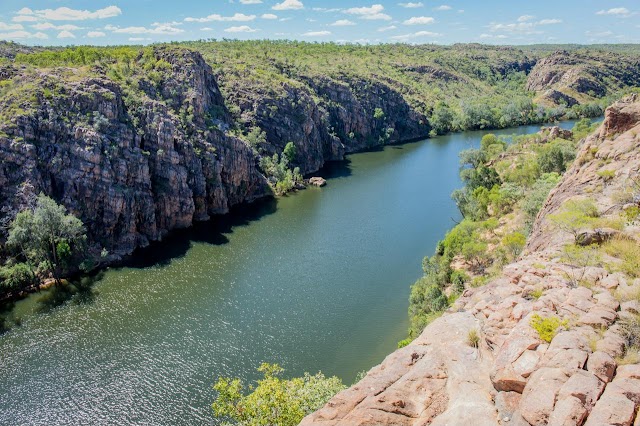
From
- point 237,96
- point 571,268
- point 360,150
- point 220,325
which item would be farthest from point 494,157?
point 571,268

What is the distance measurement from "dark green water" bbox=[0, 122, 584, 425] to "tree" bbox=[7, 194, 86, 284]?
4.93m

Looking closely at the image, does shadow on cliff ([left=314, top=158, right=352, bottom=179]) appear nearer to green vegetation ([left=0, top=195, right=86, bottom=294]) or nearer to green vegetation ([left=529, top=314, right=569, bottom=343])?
green vegetation ([left=0, top=195, right=86, bottom=294])

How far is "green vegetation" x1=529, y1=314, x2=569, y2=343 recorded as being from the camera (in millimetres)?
16484

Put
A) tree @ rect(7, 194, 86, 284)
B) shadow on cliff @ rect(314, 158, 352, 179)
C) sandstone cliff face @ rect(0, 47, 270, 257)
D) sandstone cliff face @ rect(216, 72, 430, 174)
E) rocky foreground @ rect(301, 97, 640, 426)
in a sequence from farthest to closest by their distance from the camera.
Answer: shadow on cliff @ rect(314, 158, 352, 179) → sandstone cliff face @ rect(216, 72, 430, 174) → sandstone cliff face @ rect(0, 47, 270, 257) → tree @ rect(7, 194, 86, 284) → rocky foreground @ rect(301, 97, 640, 426)

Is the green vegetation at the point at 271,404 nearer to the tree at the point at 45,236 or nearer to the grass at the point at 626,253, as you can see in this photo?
the grass at the point at 626,253

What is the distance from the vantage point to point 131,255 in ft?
211

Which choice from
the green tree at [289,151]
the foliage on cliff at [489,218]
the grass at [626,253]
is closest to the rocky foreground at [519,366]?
the grass at [626,253]

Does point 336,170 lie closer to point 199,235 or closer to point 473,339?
point 199,235

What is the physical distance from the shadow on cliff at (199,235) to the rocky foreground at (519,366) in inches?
1950

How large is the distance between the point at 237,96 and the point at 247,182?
31.1 m

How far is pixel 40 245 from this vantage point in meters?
55.2

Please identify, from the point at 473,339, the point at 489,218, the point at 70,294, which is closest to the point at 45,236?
the point at 70,294

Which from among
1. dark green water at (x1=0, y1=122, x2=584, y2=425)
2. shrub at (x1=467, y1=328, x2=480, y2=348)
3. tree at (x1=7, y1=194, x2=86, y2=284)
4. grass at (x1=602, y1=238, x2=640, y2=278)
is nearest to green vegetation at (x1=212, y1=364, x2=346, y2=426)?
dark green water at (x1=0, y1=122, x2=584, y2=425)

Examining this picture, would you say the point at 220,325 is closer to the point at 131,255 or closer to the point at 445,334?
the point at 131,255
